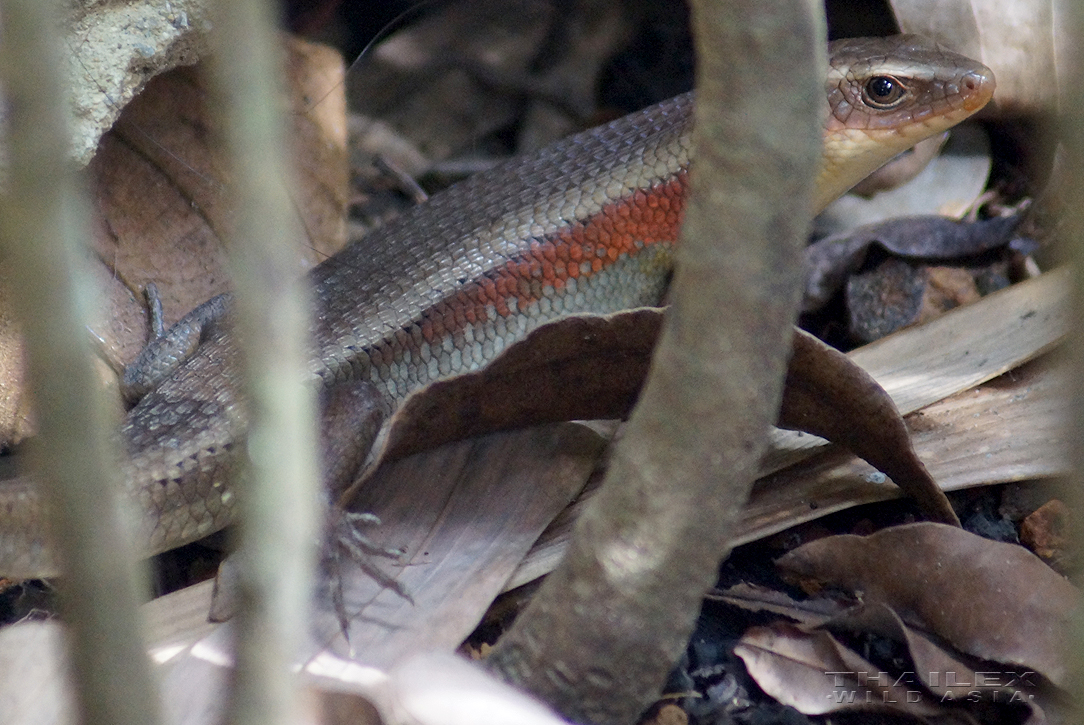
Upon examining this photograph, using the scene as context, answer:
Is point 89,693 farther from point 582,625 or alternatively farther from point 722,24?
point 722,24

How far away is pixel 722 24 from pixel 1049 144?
8.88ft

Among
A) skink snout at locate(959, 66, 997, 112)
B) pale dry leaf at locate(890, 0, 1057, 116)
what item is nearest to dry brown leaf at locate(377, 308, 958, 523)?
skink snout at locate(959, 66, 997, 112)

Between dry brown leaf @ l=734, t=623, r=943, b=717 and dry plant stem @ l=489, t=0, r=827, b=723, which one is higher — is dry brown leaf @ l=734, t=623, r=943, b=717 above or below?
below

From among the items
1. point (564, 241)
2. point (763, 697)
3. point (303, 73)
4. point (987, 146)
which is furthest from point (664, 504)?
point (987, 146)

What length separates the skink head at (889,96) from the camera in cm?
274

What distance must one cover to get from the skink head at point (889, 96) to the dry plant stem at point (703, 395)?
187 cm

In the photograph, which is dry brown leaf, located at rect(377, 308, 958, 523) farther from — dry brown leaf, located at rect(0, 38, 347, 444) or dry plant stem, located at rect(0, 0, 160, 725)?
dry brown leaf, located at rect(0, 38, 347, 444)

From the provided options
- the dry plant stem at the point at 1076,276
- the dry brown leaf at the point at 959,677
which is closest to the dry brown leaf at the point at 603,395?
the dry brown leaf at the point at 959,677

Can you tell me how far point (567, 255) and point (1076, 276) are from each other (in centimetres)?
207

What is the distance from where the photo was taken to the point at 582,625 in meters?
1.35

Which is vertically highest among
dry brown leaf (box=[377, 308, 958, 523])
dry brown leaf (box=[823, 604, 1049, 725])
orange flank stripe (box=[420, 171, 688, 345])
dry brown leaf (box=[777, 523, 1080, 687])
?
orange flank stripe (box=[420, 171, 688, 345])

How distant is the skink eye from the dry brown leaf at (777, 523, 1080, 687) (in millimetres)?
1515

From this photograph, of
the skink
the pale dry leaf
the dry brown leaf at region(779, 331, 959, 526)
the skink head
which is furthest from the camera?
the pale dry leaf

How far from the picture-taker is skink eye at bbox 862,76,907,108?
2801 mm
